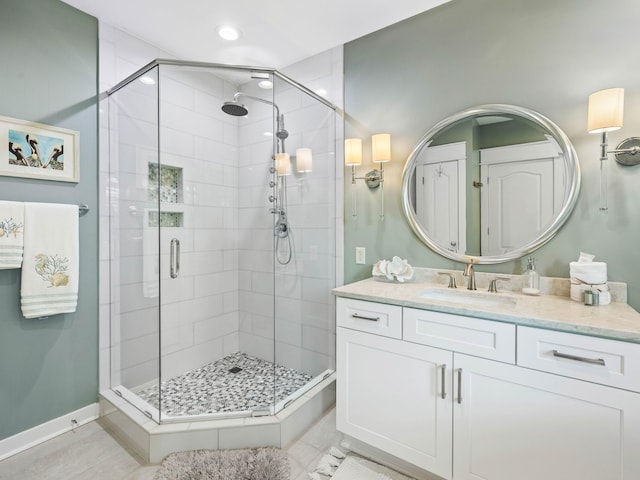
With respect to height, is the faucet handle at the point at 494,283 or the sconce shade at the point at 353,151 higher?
the sconce shade at the point at 353,151

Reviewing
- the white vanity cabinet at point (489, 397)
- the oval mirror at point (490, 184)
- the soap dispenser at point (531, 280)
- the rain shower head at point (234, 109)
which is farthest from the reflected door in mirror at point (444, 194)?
the rain shower head at point (234, 109)

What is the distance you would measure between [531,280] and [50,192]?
9.16 feet

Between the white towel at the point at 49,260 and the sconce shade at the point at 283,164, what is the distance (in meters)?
1.29

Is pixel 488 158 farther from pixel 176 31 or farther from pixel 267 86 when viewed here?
pixel 176 31

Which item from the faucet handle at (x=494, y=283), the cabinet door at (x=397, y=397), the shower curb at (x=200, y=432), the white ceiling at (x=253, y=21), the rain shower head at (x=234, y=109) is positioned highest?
the white ceiling at (x=253, y=21)

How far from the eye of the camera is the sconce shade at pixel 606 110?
1.37 m

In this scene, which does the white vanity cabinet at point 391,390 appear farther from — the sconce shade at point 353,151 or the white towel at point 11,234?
the white towel at point 11,234

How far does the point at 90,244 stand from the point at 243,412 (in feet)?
4.83

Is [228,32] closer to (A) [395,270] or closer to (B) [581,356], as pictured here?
(A) [395,270]

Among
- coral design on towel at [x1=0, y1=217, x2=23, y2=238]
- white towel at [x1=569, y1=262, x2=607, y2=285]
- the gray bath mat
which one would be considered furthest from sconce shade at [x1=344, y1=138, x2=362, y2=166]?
coral design on towel at [x1=0, y1=217, x2=23, y2=238]

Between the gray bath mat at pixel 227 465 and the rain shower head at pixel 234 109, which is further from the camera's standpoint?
the rain shower head at pixel 234 109

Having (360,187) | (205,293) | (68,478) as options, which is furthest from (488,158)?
(68,478)

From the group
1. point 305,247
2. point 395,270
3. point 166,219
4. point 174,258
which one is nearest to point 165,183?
point 166,219

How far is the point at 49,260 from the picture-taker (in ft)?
5.85
